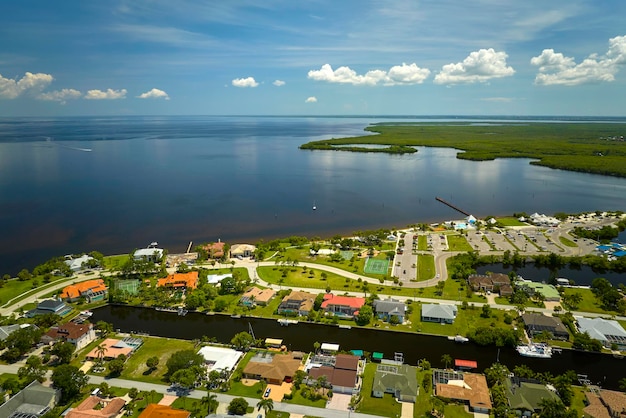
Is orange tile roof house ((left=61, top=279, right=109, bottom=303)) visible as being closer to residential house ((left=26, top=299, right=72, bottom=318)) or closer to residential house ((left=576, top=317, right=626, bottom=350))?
residential house ((left=26, top=299, right=72, bottom=318))

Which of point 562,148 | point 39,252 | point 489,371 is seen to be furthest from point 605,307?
point 562,148

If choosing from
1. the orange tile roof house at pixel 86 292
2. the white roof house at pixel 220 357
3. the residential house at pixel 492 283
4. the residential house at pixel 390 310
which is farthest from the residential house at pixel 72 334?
the residential house at pixel 492 283

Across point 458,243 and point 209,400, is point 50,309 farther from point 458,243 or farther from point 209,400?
point 458,243

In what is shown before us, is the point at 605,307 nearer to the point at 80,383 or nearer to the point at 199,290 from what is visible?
the point at 199,290

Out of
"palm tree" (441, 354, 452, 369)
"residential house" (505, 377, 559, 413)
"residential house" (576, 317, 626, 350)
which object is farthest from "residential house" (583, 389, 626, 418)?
"palm tree" (441, 354, 452, 369)

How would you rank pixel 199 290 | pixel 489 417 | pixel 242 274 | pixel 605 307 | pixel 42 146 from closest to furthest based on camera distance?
pixel 489 417 < pixel 605 307 < pixel 199 290 < pixel 242 274 < pixel 42 146
